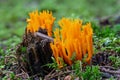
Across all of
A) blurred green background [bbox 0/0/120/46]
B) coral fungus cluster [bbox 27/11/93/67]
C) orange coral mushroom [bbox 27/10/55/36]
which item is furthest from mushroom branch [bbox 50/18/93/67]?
blurred green background [bbox 0/0/120/46]

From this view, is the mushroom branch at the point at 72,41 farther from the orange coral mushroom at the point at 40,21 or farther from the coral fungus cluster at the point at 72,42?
the orange coral mushroom at the point at 40,21

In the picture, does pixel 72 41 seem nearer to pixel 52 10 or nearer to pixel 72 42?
pixel 72 42

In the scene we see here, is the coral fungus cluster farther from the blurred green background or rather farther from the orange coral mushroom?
the blurred green background

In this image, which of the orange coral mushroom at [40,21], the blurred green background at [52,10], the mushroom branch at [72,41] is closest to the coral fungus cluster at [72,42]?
the mushroom branch at [72,41]

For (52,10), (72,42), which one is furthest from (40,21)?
(52,10)

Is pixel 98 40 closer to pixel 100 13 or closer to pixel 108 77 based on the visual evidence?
pixel 108 77
